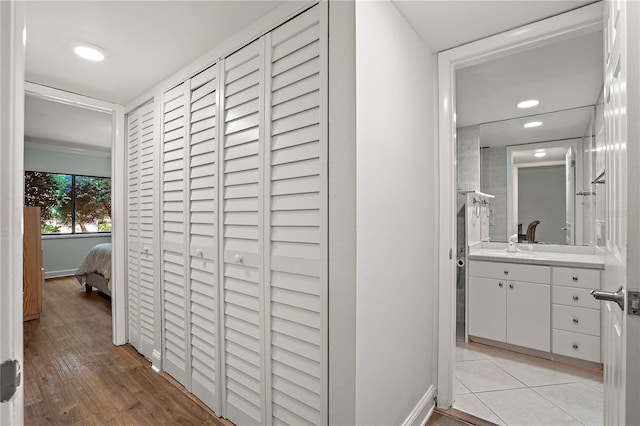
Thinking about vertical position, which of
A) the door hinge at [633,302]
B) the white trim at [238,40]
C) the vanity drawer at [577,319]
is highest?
the white trim at [238,40]

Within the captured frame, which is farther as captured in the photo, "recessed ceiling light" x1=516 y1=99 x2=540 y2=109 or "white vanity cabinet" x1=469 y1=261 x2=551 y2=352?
"recessed ceiling light" x1=516 y1=99 x2=540 y2=109

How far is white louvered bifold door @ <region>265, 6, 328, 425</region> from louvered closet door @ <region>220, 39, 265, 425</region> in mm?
89

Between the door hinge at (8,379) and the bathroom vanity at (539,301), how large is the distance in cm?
309

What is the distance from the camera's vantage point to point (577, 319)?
2441 mm

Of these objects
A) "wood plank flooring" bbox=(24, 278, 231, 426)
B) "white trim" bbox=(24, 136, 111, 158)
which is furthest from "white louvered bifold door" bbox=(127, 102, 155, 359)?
"white trim" bbox=(24, 136, 111, 158)

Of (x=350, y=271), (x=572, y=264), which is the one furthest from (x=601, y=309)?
(x=350, y=271)

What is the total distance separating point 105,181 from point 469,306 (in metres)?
6.89

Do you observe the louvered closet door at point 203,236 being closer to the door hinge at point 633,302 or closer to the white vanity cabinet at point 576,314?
the door hinge at point 633,302

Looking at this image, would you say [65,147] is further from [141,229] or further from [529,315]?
[529,315]

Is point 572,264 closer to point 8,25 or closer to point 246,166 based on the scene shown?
point 246,166

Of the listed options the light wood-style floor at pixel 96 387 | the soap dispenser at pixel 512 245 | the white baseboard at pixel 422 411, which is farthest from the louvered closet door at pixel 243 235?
the soap dispenser at pixel 512 245

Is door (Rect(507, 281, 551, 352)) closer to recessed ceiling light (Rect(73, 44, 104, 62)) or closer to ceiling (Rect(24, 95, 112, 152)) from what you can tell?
recessed ceiling light (Rect(73, 44, 104, 62))

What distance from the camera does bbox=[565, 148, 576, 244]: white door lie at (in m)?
2.95

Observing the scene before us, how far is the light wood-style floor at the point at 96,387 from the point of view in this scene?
186cm
